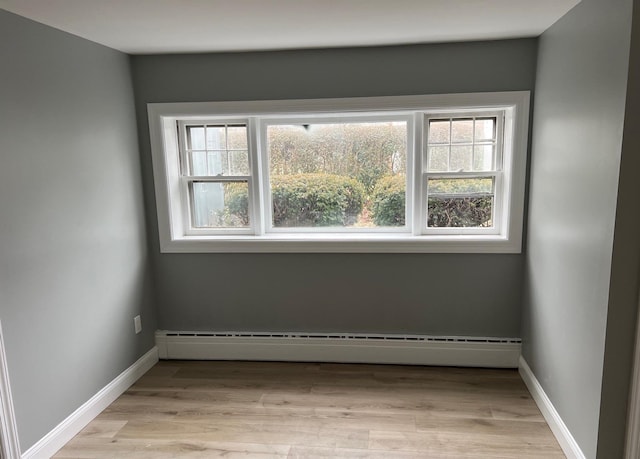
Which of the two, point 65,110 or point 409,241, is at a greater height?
point 65,110

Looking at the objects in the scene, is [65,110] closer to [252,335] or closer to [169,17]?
[169,17]

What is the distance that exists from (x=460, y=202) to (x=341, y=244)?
3.05 ft

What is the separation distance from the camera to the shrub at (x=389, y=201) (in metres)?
3.17

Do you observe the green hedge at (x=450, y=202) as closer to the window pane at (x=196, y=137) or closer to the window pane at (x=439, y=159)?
the window pane at (x=439, y=159)

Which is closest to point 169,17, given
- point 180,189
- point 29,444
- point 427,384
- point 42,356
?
point 180,189

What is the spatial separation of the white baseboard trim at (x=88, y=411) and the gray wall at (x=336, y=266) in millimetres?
357

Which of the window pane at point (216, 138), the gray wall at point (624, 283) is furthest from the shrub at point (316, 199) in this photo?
the gray wall at point (624, 283)

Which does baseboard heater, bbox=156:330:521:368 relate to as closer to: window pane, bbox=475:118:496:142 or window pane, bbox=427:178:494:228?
window pane, bbox=427:178:494:228

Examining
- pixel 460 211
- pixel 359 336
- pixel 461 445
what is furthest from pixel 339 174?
pixel 461 445

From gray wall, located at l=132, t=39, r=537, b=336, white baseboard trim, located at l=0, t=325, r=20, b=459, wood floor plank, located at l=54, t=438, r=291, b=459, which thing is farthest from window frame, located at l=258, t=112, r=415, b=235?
white baseboard trim, located at l=0, t=325, r=20, b=459

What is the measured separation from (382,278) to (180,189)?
5.58ft

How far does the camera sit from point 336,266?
10.2 feet

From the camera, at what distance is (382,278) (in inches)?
121

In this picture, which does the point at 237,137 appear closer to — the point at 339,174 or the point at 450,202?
the point at 339,174
